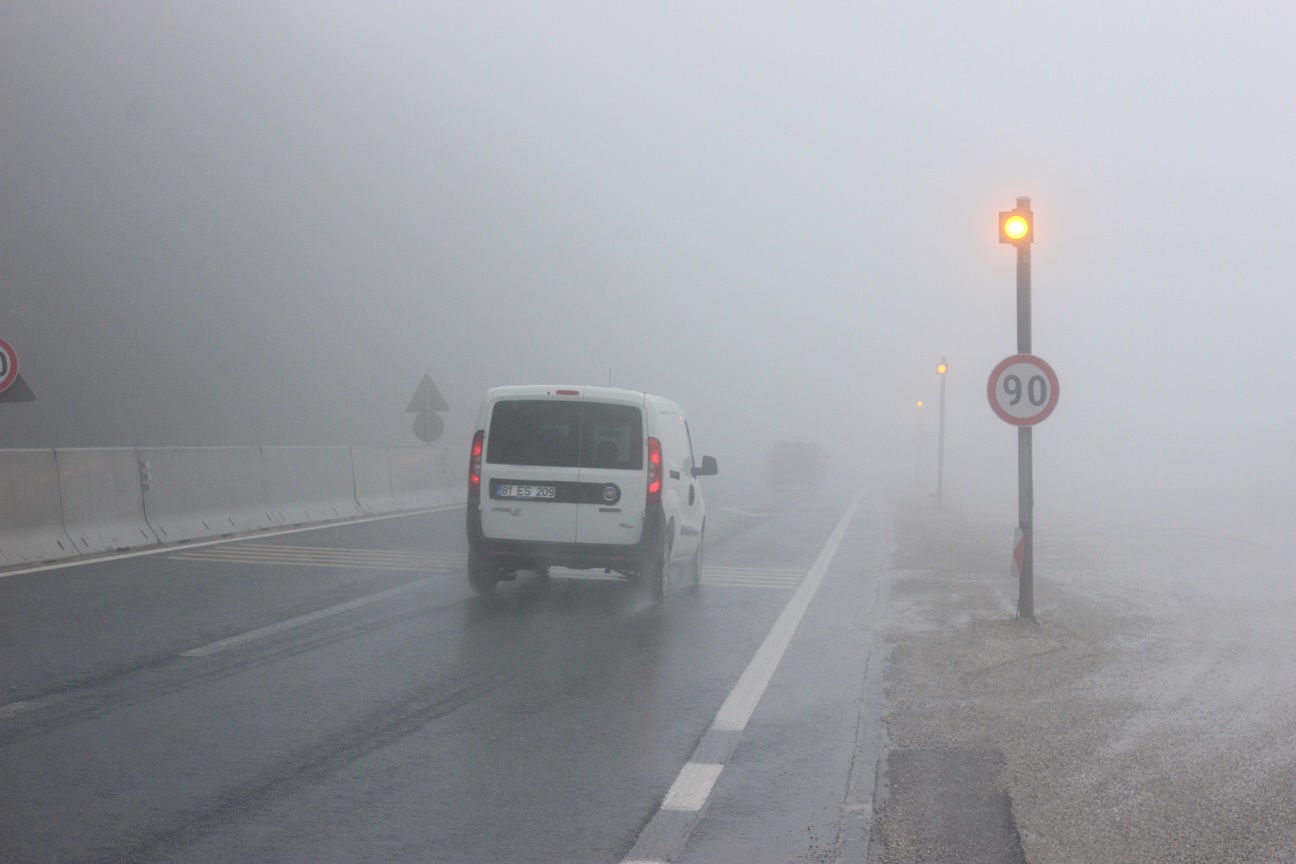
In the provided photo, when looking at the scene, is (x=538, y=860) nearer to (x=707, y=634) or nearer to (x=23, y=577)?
(x=707, y=634)

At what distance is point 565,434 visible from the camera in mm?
11945

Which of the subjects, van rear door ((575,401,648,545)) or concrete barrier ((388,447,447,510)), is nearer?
van rear door ((575,401,648,545))

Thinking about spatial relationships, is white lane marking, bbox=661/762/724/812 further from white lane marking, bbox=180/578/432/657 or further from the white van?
the white van

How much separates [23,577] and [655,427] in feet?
19.6

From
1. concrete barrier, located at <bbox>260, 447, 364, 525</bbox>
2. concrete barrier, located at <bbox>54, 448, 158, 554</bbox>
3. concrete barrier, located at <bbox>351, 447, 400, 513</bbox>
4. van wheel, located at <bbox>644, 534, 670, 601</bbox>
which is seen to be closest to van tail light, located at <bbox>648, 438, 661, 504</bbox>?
van wheel, located at <bbox>644, 534, 670, 601</bbox>

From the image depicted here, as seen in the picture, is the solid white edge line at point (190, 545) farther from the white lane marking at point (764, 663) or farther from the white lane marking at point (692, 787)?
the white lane marking at point (692, 787)

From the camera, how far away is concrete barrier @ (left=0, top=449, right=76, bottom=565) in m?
13.2

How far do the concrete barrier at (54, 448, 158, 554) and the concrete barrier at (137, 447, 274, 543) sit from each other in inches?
9.0

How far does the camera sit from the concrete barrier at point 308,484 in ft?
61.6

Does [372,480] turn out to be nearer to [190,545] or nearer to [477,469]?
[190,545]

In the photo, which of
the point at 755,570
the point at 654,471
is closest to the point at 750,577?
the point at 755,570

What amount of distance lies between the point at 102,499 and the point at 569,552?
6128 mm

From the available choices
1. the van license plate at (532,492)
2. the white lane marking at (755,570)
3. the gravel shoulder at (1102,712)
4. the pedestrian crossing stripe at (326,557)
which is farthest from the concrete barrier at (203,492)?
the gravel shoulder at (1102,712)

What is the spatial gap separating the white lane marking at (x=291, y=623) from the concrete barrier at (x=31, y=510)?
12.9 feet
